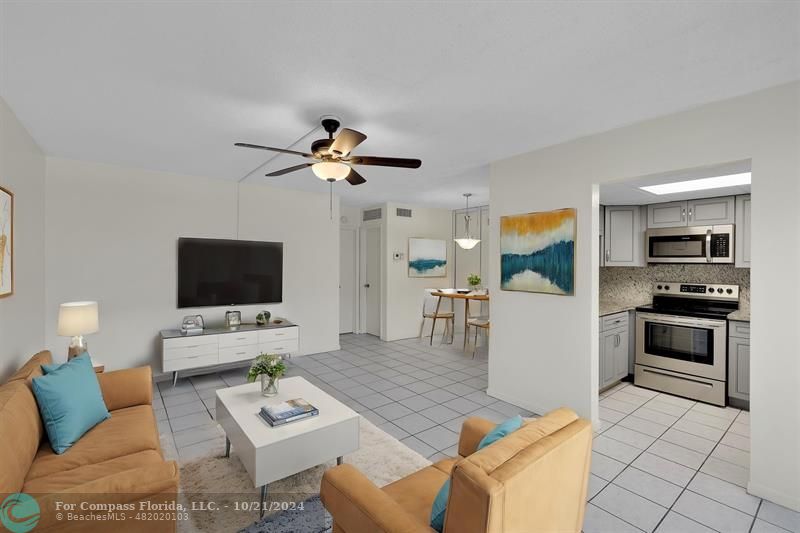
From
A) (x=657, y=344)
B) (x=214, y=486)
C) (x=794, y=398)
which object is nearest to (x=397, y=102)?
(x=214, y=486)

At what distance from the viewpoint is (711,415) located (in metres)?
3.48

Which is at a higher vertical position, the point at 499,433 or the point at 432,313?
the point at 499,433

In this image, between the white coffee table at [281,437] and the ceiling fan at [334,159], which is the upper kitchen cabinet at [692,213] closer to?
the ceiling fan at [334,159]

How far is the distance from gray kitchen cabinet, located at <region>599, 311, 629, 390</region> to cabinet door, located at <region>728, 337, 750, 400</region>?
93cm

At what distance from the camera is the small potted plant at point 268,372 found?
2699 mm

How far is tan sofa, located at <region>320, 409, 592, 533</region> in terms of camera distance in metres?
1.07

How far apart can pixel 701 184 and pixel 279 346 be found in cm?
502

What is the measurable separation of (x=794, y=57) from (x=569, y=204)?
5.09ft

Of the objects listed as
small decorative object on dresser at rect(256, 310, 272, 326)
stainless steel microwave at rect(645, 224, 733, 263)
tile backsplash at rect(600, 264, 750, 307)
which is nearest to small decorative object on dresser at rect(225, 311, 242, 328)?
small decorative object on dresser at rect(256, 310, 272, 326)

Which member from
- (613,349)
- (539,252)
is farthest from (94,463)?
(613,349)

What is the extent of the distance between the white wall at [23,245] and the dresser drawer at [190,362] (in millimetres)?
1099

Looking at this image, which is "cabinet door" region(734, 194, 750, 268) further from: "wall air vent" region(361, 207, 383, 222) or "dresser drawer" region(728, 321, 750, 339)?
"wall air vent" region(361, 207, 383, 222)

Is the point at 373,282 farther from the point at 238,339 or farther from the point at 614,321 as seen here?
the point at 614,321

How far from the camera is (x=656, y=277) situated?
15.6ft
